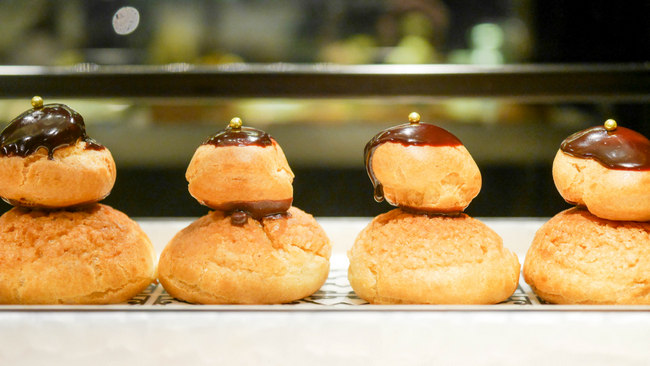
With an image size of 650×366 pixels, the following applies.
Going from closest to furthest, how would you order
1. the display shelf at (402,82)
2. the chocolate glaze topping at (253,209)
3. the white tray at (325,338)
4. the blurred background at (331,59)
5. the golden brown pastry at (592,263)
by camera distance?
the white tray at (325,338) < the golden brown pastry at (592,263) < the chocolate glaze topping at (253,209) < the display shelf at (402,82) < the blurred background at (331,59)

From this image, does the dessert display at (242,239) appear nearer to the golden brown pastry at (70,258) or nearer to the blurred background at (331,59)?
the golden brown pastry at (70,258)

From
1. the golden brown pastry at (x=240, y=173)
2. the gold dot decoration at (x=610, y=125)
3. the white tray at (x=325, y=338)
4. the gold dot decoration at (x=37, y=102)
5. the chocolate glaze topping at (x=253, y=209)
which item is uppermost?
the gold dot decoration at (x=610, y=125)

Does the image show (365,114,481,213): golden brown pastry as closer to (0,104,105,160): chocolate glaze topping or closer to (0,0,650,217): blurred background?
(0,104,105,160): chocolate glaze topping

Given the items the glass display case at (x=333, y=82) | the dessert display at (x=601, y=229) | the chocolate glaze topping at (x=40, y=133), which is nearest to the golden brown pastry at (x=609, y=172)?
the dessert display at (x=601, y=229)

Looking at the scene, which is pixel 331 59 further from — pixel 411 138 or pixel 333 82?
pixel 411 138


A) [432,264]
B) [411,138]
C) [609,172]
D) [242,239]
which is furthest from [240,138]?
[609,172]

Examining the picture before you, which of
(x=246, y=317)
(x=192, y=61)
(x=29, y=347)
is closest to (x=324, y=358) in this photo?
(x=246, y=317)
